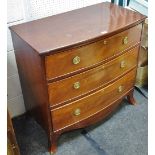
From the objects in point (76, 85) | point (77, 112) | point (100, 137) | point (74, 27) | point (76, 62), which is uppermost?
point (74, 27)

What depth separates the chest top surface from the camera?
136 centimetres

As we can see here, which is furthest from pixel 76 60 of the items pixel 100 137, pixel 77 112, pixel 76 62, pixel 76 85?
pixel 100 137

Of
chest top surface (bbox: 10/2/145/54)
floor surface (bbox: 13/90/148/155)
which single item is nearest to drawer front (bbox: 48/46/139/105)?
chest top surface (bbox: 10/2/145/54)

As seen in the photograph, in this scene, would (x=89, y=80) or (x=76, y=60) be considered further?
(x=89, y=80)

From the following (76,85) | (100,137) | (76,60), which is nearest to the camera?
(76,60)

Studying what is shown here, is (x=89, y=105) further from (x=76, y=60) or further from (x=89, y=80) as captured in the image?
(x=76, y=60)

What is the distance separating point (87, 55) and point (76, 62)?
0.08m

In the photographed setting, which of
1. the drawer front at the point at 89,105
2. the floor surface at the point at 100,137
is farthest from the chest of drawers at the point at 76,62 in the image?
the floor surface at the point at 100,137

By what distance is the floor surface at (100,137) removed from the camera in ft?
5.72

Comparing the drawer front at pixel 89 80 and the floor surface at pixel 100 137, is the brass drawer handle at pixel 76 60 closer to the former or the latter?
the drawer front at pixel 89 80

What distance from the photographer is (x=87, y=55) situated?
4.73ft

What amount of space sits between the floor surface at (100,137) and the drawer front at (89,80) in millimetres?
430

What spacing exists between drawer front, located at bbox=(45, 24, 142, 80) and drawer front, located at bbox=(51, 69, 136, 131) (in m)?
0.25
